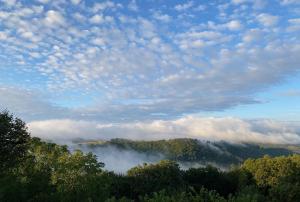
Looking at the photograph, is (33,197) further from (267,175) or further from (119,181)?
(267,175)

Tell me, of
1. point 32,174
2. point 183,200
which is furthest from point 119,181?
point 183,200

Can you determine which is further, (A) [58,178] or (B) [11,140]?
(A) [58,178]

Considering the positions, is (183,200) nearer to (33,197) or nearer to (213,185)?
(33,197)

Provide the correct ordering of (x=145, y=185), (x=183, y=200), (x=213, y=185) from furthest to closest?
(x=213, y=185), (x=145, y=185), (x=183, y=200)

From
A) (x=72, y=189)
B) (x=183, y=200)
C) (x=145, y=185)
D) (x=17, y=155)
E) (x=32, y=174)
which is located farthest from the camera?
(x=145, y=185)

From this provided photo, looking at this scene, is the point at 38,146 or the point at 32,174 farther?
the point at 38,146

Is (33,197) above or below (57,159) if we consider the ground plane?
below

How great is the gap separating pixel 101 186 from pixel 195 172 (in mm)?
73324

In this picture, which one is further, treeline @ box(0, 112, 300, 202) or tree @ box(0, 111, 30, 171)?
tree @ box(0, 111, 30, 171)

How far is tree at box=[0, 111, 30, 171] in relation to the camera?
47.9 metres

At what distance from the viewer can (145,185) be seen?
100625 millimetres

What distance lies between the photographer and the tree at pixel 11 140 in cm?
4794

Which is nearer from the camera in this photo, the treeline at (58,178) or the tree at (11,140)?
the treeline at (58,178)

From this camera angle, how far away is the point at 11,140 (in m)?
49.0
